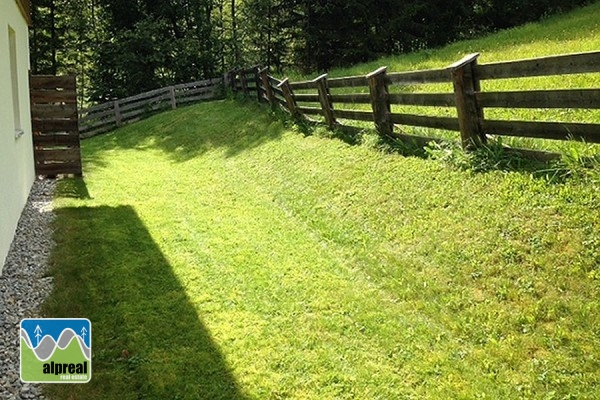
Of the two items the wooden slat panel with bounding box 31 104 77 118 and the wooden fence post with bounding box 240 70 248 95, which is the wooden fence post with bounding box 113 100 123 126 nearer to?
the wooden fence post with bounding box 240 70 248 95

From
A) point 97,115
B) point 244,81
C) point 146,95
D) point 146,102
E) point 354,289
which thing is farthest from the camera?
point 146,102

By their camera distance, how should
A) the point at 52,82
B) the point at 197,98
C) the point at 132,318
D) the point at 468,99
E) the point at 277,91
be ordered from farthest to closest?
the point at 197,98
the point at 277,91
the point at 52,82
the point at 468,99
the point at 132,318

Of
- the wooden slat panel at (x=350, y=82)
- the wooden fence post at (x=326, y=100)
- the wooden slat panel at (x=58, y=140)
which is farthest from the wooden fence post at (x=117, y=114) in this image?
the wooden slat panel at (x=350, y=82)

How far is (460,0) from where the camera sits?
2364cm

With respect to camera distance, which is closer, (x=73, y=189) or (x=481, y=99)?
(x=481, y=99)

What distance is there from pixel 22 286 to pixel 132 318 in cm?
152

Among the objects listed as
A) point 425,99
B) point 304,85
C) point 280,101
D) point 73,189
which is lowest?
point 73,189

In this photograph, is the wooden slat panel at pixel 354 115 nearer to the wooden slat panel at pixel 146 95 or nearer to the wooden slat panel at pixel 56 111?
the wooden slat panel at pixel 56 111

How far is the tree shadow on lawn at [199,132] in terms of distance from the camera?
1195cm

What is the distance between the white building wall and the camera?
624 cm

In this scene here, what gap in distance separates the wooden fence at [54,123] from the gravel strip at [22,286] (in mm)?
2278

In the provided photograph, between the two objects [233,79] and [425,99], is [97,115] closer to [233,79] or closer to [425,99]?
[233,79]

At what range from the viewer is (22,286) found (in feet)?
17.4

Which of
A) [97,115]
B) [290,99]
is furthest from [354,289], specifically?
[97,115]
